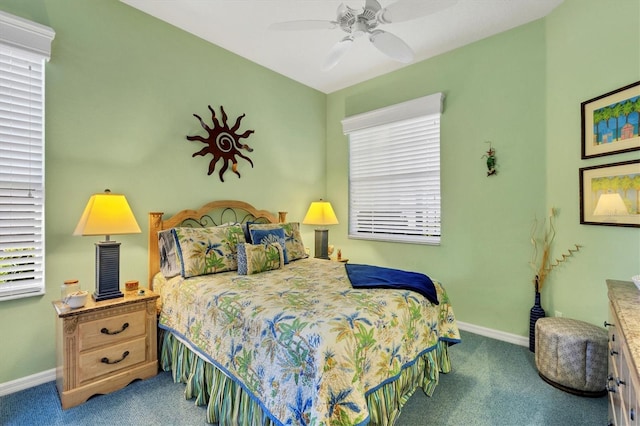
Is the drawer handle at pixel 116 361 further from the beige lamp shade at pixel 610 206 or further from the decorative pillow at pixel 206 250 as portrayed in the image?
the beige lamp shade at pixel 610 206

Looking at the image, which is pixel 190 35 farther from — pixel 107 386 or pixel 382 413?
pixel 382 413

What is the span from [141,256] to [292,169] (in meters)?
2.09

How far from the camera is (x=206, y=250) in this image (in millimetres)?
2566

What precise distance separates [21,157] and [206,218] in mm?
1458

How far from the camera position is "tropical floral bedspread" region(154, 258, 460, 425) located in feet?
4.41

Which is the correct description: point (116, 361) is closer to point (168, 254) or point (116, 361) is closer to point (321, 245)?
point (168, 254)

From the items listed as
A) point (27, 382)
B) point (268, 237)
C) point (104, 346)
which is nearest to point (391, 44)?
point (268, 237)

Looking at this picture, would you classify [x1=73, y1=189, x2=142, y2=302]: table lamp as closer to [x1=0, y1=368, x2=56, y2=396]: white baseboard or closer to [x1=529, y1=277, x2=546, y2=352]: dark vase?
[x1=0, y1=368, x2=56, y2=396]: white baseboard

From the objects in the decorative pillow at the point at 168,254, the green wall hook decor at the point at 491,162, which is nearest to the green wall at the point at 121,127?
the decorative pillow at the point at 168,254

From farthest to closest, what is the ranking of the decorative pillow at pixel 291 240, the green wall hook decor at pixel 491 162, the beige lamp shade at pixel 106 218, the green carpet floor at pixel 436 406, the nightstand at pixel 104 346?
the decorative pillow at pixel 291 240, the green wall hook decor at pixel 491 162, the beige lamp shade at pixel 106 218, the nightstand at pixel 104 346, the green carpet floor at pixel 436 406

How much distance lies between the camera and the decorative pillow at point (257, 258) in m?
2.57

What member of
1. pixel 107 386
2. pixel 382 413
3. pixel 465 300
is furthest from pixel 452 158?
pixel 107 386

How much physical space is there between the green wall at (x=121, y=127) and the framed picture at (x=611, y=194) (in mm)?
3110

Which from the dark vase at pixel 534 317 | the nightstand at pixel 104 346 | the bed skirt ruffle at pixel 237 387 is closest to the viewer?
the bed skirt ruffle at pixel 237 387
